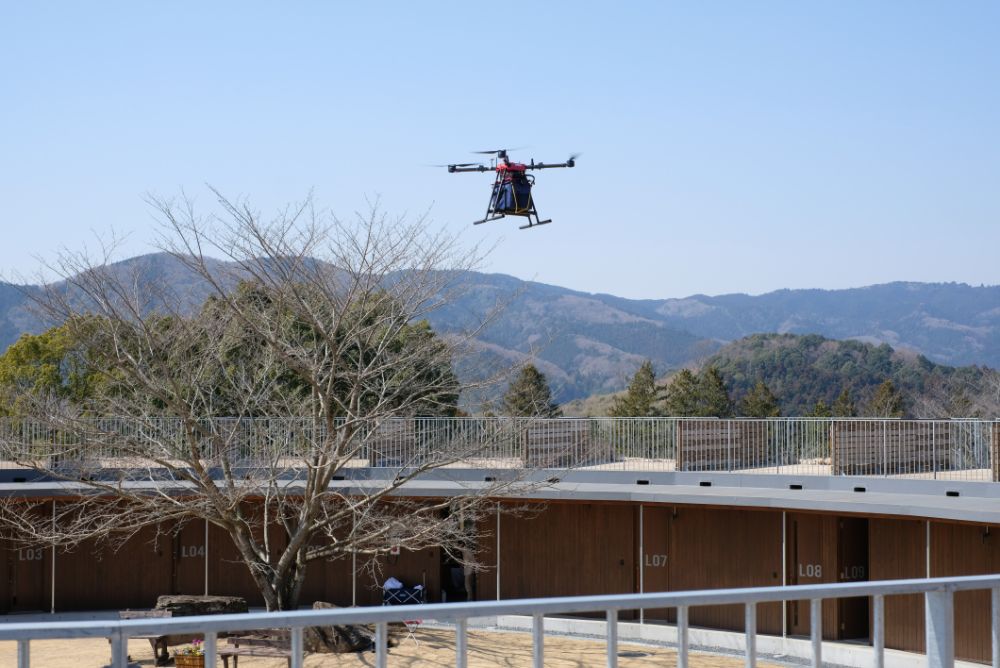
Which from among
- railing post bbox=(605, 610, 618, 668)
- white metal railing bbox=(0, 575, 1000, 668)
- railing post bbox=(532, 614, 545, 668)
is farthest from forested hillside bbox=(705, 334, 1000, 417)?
railing post bbox=(532, 614, 545, 668)

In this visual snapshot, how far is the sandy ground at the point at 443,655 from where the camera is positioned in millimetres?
17328

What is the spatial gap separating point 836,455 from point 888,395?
41.2 meters

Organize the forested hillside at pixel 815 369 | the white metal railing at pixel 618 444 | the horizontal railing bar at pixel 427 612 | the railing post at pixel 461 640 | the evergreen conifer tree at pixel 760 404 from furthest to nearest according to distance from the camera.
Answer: the forested hillside at pixel 815 369 → the evergreen conifer tree at pixel 760 404 → the white metal railing at pixel 618 444 → the railing post at pixel 461 640 → the horizontal railing bar at pixel 427 612

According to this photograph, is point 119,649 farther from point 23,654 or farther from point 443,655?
point 443,655

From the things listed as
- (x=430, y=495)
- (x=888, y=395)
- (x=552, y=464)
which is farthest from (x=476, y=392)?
(x=888, y=395)

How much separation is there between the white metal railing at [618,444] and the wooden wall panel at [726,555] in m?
1.54

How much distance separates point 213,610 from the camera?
67.6 feet

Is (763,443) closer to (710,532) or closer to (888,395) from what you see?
(710,532)

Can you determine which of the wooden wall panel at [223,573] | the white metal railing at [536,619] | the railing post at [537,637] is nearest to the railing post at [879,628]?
the white metal railing at [536,619]

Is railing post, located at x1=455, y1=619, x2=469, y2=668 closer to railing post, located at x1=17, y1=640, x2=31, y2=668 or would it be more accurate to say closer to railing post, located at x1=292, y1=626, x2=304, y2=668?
railing post, located at x1=292, y1=626, x2=304, y2=668

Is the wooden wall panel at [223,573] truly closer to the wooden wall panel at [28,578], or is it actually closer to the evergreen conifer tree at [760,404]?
the wooden wall panel at [28,578]

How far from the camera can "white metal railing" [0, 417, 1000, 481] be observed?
798 inches

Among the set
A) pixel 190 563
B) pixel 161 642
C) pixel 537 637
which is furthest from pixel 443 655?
pixel 537 637

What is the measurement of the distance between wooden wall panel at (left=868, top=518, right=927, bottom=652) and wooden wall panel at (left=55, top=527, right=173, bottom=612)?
1487 centimetres
